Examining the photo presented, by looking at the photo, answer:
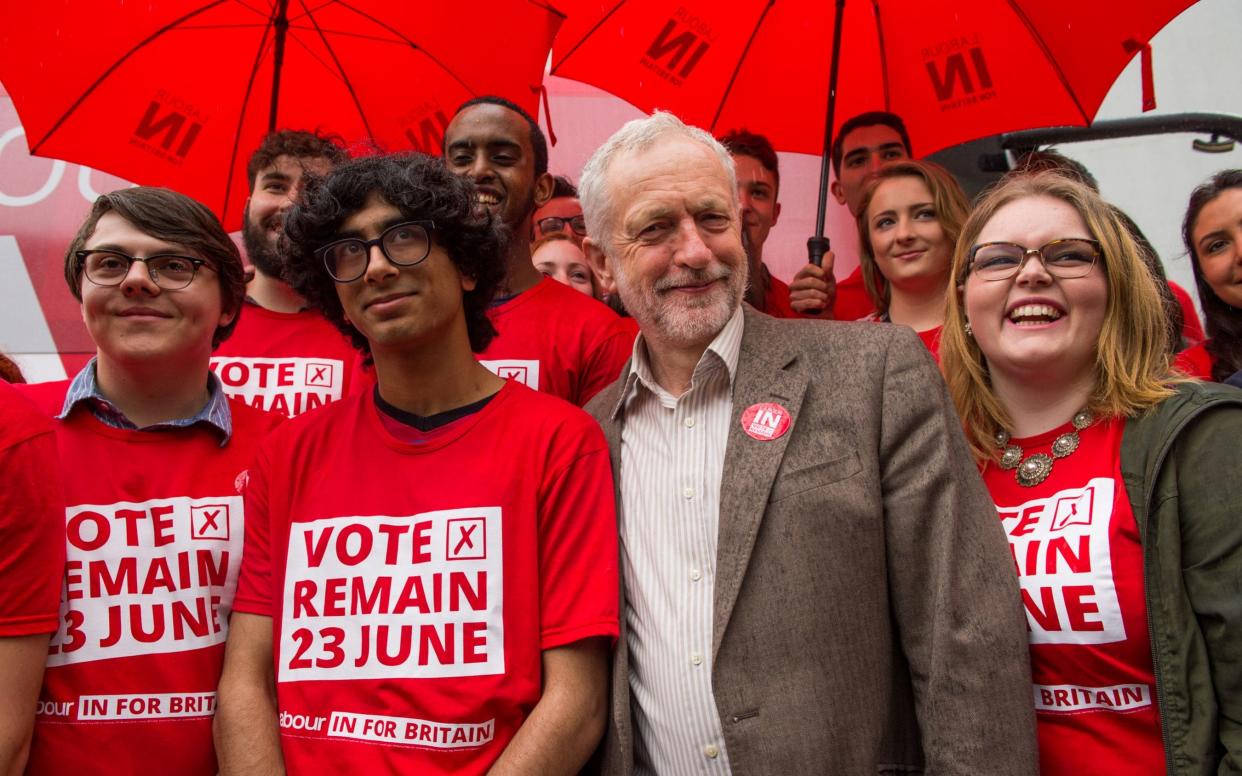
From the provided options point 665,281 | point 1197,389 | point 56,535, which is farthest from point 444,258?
point 1197,389

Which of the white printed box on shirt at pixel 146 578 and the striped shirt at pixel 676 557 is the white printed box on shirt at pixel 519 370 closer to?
the striped shirt at pixel 676 557

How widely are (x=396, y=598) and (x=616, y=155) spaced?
1.24 meters

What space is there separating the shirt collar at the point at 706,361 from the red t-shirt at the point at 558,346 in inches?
22.5

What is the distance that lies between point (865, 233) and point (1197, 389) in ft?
5.96

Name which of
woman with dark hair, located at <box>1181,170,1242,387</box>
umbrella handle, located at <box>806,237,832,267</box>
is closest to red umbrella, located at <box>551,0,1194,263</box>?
umbrella handle, located at <box>806,237,832,267</box>

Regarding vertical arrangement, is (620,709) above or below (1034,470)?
below

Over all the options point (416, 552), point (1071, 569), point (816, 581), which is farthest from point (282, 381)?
point (1071, 569)

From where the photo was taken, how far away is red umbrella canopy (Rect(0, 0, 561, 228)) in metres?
3.96

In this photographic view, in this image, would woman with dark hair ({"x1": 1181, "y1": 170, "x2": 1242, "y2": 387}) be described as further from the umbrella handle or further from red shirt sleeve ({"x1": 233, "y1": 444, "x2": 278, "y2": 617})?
red shirt sleeve ({"x1": 233, "y1": 444, "x2": 278, "y2": 617})

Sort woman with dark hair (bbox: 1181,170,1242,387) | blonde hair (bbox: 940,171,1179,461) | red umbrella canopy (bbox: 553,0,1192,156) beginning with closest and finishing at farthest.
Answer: blonde hair (bbox: 940,171,1179,461), woman with dark hair (bbox: 1181,170,1242,387), red umbrella canopy (bbox: 553,0,1192,156)

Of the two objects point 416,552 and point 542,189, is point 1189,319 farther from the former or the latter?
point 416,552

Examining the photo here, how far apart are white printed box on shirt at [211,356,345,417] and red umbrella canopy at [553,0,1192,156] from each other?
1.54m

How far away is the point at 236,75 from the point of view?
4348 mm

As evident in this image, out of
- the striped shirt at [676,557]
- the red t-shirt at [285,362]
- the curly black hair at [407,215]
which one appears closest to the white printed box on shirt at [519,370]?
the curly black hair at [407,215]
